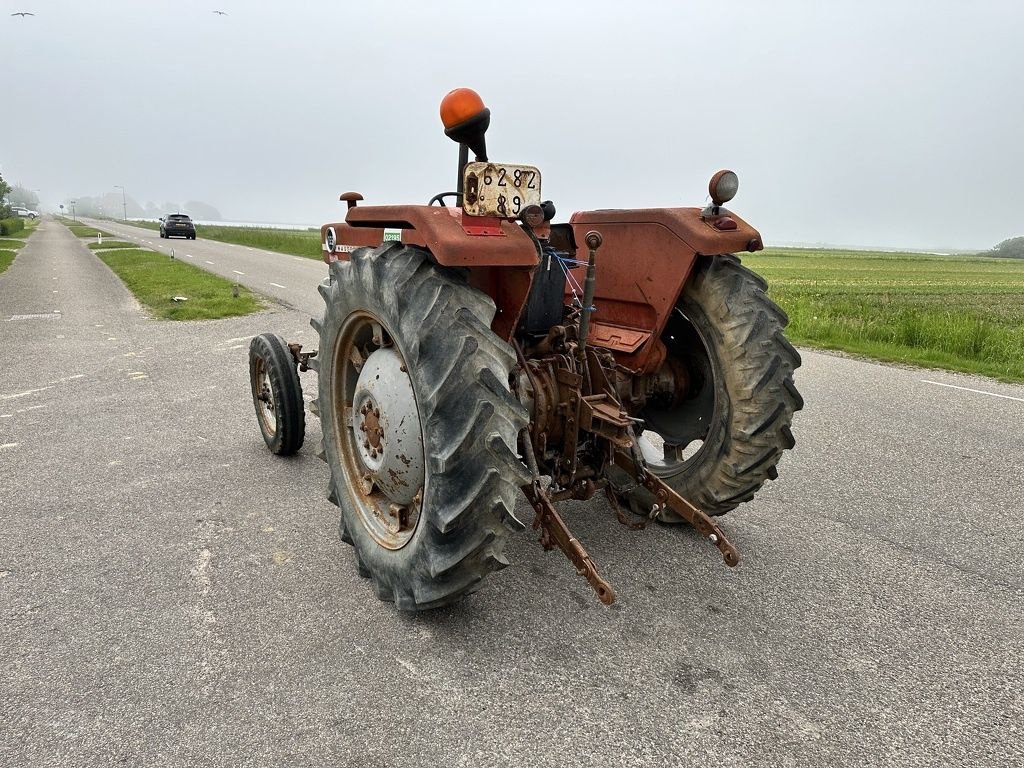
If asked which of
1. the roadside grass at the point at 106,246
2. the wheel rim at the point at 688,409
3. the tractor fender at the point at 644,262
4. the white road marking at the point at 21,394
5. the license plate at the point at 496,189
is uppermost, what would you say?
the license plate at the point at 496,189

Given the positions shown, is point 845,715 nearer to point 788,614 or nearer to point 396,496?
point 788,614

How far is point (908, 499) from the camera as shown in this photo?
3955 millimetres

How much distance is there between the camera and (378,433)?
9.04 ft

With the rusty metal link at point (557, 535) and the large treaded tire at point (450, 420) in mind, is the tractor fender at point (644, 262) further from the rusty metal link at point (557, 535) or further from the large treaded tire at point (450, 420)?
the large treaded tire at point (450, 420)

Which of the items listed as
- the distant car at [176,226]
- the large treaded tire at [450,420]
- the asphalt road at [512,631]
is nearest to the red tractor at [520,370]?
the large treaded tire at [450,420]

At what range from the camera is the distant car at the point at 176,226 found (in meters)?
38.7

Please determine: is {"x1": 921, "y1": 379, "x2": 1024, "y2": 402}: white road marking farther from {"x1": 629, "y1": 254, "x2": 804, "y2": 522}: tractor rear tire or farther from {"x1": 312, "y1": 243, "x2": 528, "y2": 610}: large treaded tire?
{"x1": 312, "y1": 243, "x2": 528, "y2": 610}: large treaded tire

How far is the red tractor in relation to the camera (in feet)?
7.52

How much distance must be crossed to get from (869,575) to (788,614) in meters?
0.63

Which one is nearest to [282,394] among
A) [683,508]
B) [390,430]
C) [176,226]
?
[390,430]

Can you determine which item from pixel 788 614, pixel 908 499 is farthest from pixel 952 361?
pixel 788 614

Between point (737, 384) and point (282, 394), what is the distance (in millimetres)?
2804

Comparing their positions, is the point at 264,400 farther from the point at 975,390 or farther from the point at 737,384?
the point at 975,390

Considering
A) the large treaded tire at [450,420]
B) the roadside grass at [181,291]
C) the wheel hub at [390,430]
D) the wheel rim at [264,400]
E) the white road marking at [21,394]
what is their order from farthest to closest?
the roadside grass at [181,291], the white road marking at [21,394], the wheel rim at [264,400], the wheel hub at [390,430], the large treaded tire at [450,420]
